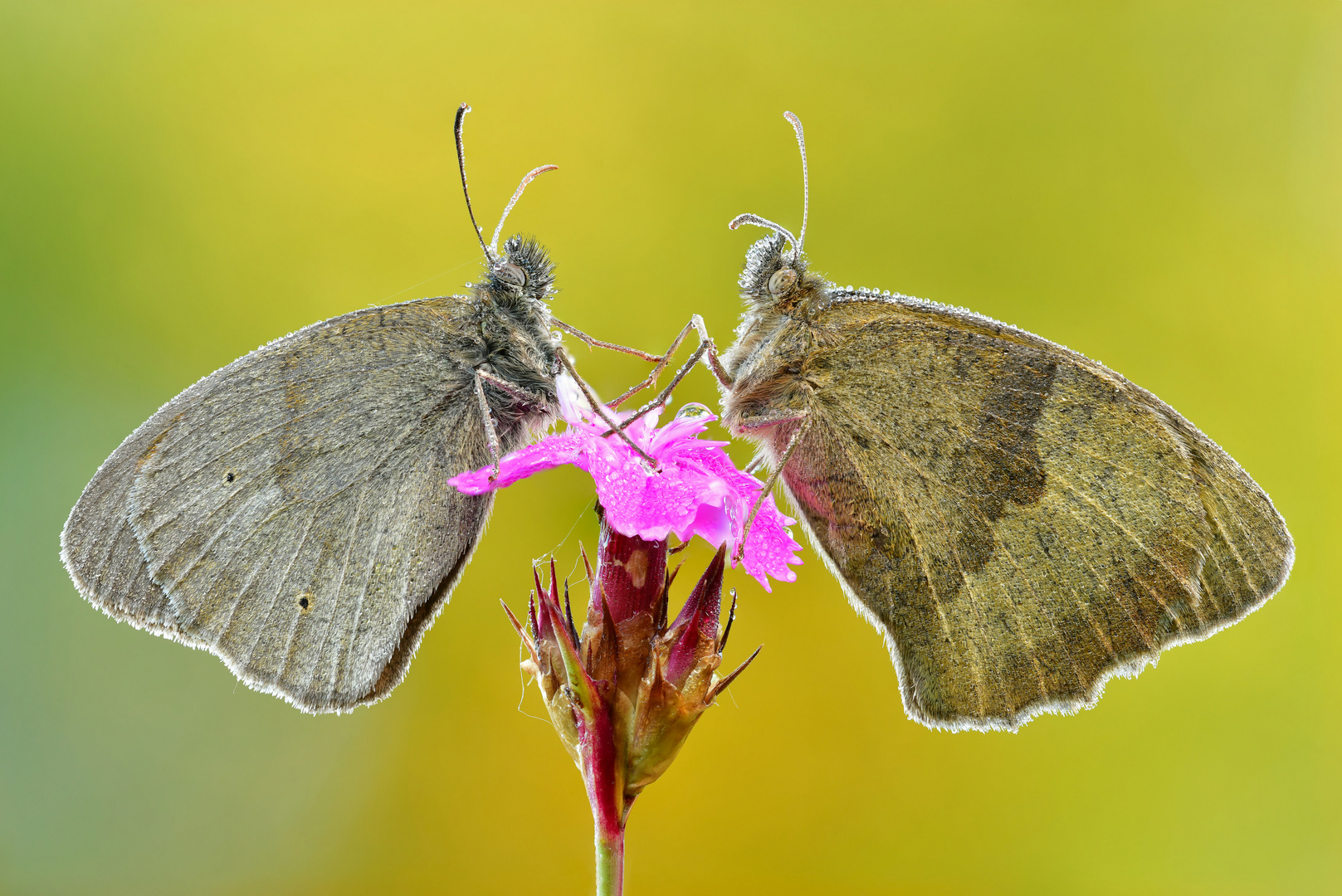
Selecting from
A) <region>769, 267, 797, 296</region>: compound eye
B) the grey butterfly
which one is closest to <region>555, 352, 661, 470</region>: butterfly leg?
the grey butterfly

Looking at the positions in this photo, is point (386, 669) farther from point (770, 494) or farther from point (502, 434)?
point (770, 494)

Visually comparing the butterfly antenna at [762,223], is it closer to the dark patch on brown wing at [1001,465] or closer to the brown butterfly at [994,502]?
the brown butterfly at [994,502]

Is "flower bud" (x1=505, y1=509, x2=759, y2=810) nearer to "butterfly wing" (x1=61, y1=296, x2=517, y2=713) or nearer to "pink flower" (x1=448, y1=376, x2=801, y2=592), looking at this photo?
"pink flower" (x1=448, y1=376, x2=801, y2=592)

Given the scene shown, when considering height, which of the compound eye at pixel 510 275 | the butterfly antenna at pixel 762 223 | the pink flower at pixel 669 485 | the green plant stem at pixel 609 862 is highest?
the butterfly antenna at pixel 762 223

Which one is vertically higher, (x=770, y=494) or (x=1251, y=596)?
(x=770, y=494)

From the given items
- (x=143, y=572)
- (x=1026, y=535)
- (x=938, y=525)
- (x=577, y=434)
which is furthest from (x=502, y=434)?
(x=1026, y=535)

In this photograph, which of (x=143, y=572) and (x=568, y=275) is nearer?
(x=143, y=572)

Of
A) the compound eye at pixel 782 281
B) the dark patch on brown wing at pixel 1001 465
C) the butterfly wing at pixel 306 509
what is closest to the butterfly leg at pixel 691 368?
the compound eye at pixel 782 281

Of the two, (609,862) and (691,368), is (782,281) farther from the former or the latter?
(609,862)
